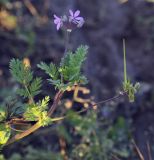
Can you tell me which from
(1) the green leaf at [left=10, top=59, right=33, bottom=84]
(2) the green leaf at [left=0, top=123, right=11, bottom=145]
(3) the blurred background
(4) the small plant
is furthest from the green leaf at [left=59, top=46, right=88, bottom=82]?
(3) the blurred background

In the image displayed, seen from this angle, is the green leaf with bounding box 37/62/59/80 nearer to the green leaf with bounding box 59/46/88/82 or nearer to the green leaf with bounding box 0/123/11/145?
the green leaf with bounding box 59/46/88/82

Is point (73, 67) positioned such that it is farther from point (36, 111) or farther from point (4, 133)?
point (4, 133)

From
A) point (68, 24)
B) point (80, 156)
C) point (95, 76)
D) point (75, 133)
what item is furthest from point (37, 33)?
point (68, 24)

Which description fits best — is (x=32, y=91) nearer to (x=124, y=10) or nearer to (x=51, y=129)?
(x=51, y=129)

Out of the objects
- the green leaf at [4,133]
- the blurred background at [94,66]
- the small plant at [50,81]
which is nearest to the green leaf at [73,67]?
the small plant at [50,81]

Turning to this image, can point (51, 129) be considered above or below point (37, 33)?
below

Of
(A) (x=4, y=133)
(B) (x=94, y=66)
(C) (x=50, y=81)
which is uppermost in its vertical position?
(B) (x=94, y=66)

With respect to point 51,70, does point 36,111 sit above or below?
below

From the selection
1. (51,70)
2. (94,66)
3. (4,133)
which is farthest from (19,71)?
(94,66)
